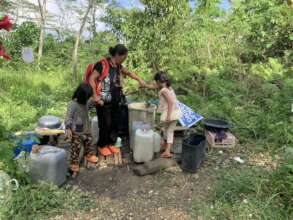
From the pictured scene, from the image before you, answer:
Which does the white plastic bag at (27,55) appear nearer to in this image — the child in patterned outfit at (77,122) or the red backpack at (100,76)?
the red backpack at (100,76)

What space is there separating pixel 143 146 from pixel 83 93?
1.01m

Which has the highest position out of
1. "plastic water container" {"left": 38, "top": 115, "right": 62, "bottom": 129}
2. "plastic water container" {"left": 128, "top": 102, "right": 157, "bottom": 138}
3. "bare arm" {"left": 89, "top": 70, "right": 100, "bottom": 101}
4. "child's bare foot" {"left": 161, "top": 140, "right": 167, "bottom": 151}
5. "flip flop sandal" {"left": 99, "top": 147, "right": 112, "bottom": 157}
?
"bare arm" {"left": 89, "top": 70, "right": 100, "bottom": 101}

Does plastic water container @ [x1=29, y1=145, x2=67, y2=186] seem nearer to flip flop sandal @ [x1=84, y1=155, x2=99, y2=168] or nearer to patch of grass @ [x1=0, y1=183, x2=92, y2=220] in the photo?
patch of grass @ [x1=0, y1=183, x2=92, y2=220]

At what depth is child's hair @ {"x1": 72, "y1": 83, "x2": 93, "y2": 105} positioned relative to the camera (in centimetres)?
344

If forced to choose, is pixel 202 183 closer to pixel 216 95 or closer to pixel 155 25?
pixel 216 95

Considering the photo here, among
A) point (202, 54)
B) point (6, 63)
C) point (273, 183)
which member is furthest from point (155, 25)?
point (6, 63)

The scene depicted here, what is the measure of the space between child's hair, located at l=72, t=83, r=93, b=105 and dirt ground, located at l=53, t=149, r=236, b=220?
0.90m

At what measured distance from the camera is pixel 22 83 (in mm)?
7234

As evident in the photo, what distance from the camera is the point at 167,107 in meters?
3.97

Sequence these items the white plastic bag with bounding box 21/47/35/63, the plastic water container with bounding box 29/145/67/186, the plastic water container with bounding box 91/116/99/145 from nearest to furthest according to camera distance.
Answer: the plastic water container with bounding box 29/145/67/186
the plastic water container with bounding box 91/116/99/145
the white plastic bag with bounding box 21/47/35/63

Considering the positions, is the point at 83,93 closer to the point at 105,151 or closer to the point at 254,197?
the point at 105,151

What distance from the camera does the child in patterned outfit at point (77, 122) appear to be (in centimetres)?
349

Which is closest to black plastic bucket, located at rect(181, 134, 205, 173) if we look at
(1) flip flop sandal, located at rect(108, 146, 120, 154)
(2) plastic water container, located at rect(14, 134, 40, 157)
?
(1) flip flop sandal, located at rect(108, 146, 120, 154)

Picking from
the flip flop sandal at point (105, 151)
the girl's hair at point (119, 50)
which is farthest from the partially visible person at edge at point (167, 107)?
the flip flop sandal at point (105, 151)
